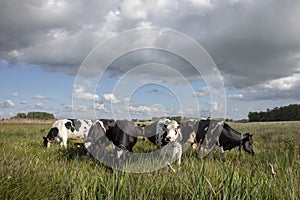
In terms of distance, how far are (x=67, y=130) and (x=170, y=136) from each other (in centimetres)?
823

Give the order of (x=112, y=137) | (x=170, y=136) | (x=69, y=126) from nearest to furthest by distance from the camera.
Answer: (x=170, y=136) < (x=112, y=137) < (x=69, y=126)

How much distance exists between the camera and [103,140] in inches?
489

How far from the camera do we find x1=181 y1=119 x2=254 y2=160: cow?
466 inches

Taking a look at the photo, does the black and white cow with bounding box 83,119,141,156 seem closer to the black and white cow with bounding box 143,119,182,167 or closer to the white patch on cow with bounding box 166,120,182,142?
the black and white cow with bounding box 143,119,182,167

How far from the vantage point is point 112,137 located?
12031mm

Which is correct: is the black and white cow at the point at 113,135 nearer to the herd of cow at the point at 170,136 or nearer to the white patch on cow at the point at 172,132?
the herd of cow at the point at 170,136

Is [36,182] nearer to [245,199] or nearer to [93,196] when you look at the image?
[93,196]

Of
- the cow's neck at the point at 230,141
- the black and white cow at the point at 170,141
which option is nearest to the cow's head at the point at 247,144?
the cow's neck at the point at 230,141

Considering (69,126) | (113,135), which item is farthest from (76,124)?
(113,135)

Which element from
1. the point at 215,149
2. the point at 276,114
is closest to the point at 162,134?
the point at 215,149

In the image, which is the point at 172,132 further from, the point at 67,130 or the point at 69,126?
the point at 69,126

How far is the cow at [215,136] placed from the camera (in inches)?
466

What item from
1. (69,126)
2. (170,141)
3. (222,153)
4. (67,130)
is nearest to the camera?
(170,141)

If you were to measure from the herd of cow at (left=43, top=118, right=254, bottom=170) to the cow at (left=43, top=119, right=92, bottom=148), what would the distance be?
269 millimetres
